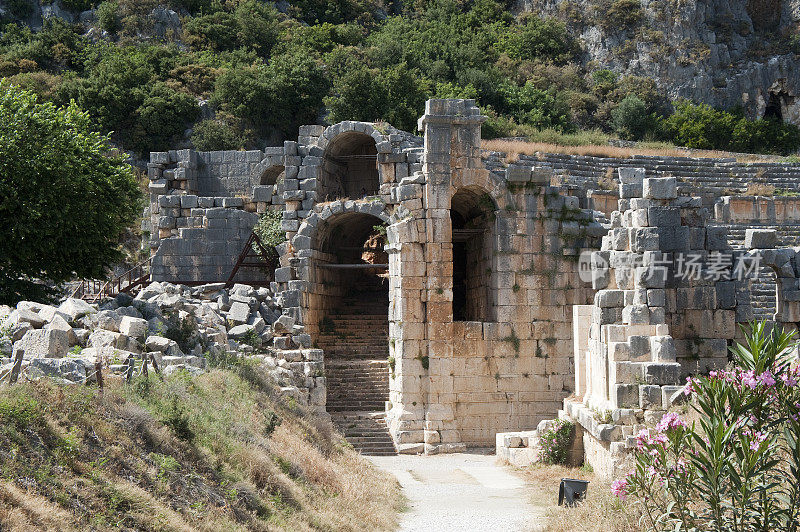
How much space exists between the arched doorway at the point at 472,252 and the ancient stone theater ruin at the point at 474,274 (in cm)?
7

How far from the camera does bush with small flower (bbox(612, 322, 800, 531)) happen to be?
→ 7992 millimetres

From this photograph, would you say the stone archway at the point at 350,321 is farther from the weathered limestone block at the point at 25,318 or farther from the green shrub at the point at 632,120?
the green shrub at the point at 632,120

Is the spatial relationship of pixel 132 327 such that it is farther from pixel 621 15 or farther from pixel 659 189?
pixel 621 15

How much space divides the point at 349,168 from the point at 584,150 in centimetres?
1009

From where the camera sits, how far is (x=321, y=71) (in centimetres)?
3869

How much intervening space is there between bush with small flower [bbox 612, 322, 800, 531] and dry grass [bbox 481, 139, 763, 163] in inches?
776

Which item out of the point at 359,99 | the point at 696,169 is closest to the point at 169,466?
the point at 696,169

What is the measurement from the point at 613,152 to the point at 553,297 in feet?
44.2

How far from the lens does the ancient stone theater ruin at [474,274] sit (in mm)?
14617

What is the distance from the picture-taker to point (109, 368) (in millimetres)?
11289

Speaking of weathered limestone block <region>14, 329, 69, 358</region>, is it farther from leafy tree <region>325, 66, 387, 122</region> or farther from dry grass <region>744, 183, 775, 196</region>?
leafy tree <region>325, 66, 387, 122</region>

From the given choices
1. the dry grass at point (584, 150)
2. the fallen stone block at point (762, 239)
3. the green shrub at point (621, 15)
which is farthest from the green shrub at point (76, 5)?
the fallen stone block at point (762, 239)

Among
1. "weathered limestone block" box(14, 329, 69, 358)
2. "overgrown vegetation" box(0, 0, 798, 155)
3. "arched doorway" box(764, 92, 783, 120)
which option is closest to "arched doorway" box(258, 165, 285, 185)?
"overgrown vegetation" box(0, 0, 798, 155)

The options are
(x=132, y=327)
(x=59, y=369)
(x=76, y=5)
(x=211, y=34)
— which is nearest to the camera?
(x=59, y=369)
